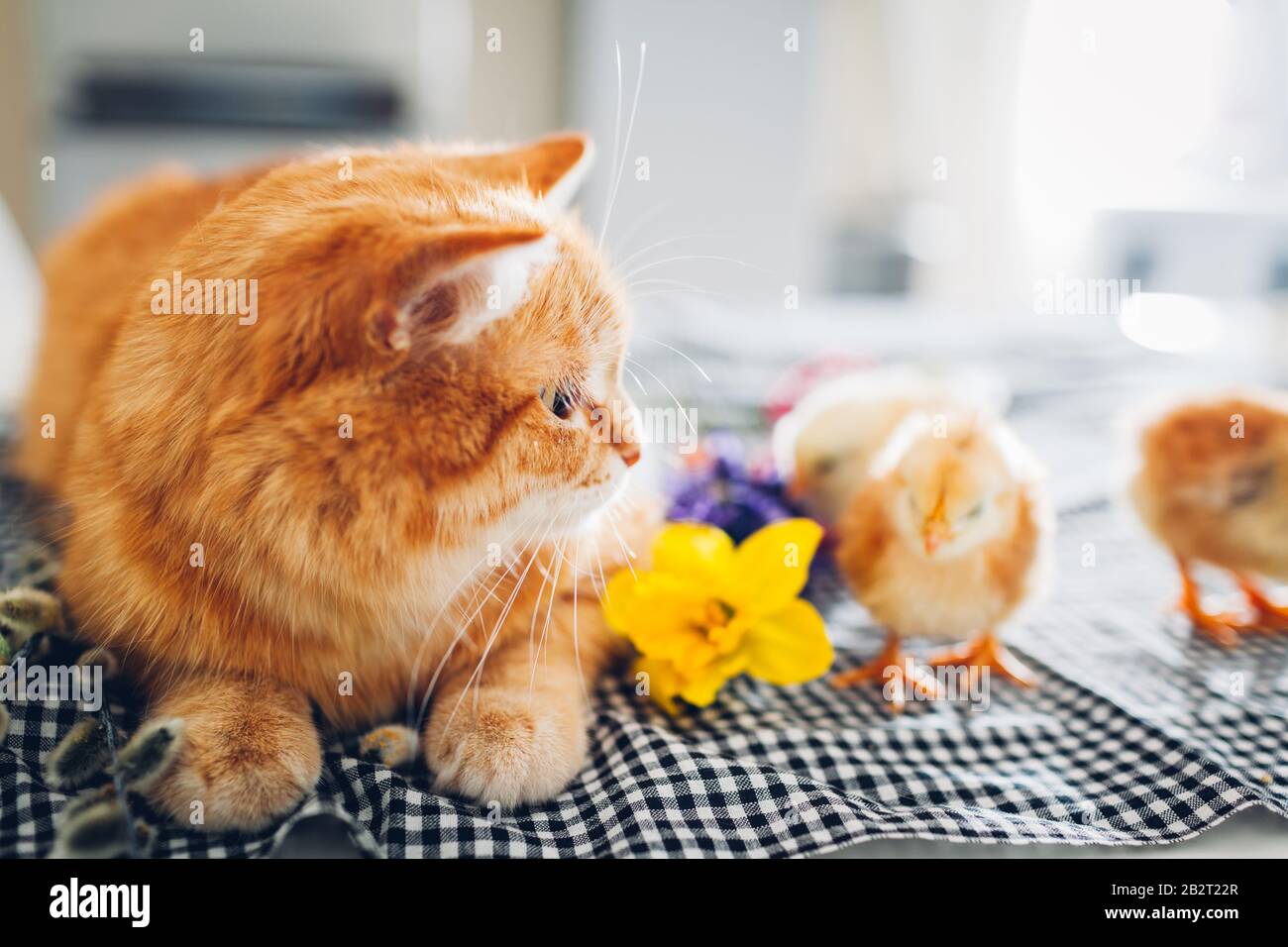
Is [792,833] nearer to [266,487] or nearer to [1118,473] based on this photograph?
[266,487]

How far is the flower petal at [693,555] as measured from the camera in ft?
2.53

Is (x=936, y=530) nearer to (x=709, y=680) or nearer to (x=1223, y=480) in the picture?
(x=709, y=680)

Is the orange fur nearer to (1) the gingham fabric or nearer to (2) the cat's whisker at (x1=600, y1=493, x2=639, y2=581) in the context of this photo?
(1) the gingham fabric

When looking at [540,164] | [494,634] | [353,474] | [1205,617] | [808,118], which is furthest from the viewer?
[808,118]

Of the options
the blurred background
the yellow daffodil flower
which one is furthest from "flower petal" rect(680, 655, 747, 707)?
the blurred background

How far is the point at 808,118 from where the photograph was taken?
13.0ft

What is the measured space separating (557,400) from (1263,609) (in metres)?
0.83

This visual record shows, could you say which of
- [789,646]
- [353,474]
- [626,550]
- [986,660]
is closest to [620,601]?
[626,550]

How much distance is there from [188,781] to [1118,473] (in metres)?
0.96

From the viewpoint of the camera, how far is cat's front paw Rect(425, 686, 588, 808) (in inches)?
25.5

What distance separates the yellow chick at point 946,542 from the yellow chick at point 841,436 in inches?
6.4

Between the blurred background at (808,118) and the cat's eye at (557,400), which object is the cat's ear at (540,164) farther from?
the blurred background at (808,118)

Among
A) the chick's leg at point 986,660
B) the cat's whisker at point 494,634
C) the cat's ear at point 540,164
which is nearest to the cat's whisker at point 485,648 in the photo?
the cat's whisker at point 494,634

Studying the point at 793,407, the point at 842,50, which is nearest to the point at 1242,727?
the point at 793,407
